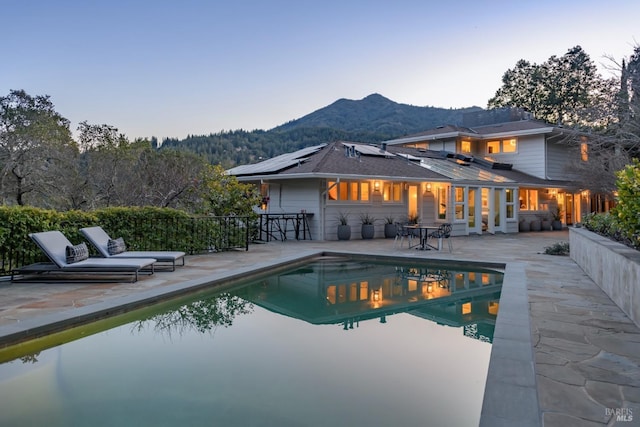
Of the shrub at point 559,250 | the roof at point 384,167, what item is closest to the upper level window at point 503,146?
the roof at point 384,167

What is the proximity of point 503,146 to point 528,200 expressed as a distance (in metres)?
3.45

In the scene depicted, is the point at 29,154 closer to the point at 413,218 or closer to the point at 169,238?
the point at 169,238

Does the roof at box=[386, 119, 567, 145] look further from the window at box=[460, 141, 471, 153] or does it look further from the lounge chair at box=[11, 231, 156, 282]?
the lounge chair at box=[11, 231, 156, 282]

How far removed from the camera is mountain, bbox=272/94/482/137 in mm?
63900

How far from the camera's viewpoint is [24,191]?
1605 cm

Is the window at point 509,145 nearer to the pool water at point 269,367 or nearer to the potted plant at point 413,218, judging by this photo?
the potted plant at point 413,218

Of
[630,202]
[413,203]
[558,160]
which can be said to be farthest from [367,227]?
[558,160]

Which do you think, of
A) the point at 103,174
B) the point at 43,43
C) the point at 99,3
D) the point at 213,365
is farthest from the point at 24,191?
the point at 213,365

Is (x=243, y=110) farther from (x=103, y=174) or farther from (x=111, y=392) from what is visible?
(x=111, y=392)

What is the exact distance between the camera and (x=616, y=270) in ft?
16.7

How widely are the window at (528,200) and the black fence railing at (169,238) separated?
1420 centimetres

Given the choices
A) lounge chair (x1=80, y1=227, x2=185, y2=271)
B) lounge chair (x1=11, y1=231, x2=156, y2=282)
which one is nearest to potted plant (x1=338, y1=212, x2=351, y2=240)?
lounge chair (x1=80, y1=227, x2=185, y2=271)

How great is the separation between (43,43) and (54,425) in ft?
55.8

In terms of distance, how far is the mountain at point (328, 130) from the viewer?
126 ft
